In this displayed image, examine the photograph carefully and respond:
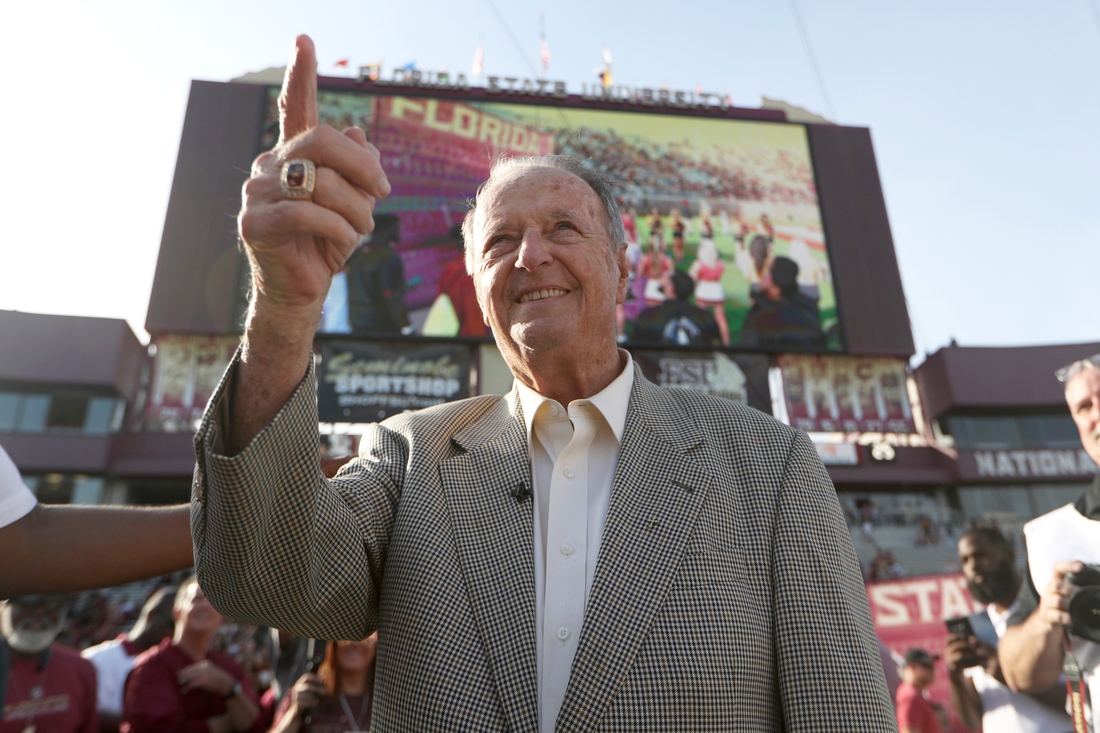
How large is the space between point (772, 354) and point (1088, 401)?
19.1m

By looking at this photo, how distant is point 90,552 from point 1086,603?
312 centimetres

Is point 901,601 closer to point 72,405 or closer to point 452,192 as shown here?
point 452,192

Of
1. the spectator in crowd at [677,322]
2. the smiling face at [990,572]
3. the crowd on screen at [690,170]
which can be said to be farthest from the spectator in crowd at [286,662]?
the crowd on screen at [690,170]

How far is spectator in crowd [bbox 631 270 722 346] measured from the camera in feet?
65.8

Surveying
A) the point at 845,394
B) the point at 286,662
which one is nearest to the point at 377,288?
the point at 845,394

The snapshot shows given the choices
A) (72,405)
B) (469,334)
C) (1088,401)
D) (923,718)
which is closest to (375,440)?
(1088,401)

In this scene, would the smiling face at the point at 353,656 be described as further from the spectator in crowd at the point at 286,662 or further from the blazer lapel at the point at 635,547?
the blazer lapel at the point at 635,547

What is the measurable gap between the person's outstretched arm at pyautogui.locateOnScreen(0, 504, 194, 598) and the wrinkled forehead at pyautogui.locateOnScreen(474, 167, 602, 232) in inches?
41.4

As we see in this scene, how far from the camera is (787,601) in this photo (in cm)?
125

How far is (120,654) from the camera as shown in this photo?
440cm

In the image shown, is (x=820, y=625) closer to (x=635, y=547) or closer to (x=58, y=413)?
(x=635, y=547)

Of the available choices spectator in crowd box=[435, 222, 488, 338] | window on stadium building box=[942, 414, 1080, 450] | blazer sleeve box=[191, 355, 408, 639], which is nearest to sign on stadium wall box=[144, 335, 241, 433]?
spectator in crowd box=[435, 222, 488, 338]

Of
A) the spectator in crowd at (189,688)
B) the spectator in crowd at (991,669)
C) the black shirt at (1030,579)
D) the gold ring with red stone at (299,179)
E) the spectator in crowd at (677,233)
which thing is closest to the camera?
the gold ring with red stone at (299,179)

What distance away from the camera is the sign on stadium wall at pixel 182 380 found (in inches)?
794
